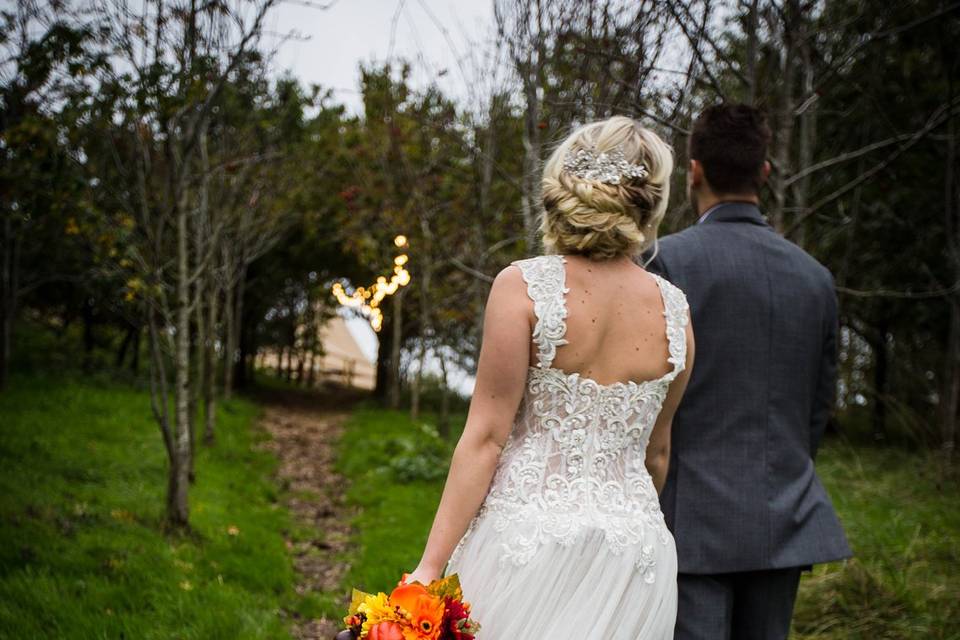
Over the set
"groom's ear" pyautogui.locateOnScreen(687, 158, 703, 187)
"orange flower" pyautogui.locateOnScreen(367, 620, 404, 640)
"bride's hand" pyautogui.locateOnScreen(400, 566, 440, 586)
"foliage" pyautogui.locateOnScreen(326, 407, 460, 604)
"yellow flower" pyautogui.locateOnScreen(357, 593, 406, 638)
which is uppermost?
"groom's ear" pyautogui.locateOnScreen(687, 158, 703, 187)

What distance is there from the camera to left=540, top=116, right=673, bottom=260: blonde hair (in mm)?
2006

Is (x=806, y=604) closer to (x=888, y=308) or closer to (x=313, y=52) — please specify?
(x=313, y=52)

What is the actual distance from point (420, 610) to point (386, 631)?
0.29 feet

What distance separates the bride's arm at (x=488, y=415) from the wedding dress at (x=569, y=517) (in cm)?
6

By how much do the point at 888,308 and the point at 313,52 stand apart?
36.7 ft

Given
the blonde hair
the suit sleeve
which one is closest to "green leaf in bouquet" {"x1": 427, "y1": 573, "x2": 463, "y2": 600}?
the blonde hair

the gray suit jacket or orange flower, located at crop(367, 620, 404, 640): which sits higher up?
the gray suit jacket

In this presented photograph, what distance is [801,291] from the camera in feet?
7.86

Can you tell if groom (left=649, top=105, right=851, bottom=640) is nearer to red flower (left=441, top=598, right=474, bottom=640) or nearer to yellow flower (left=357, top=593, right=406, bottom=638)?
red flower (left=441, top=598, right=474, bottom=640)

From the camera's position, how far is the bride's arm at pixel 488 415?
1934 mm

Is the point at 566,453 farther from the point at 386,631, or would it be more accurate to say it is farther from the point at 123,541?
the point at 123,541

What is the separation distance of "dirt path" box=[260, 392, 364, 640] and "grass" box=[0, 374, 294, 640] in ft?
0.67

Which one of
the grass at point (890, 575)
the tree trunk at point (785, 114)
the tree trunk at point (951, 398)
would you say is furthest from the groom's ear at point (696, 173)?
the tree trunk at point (951, 398)

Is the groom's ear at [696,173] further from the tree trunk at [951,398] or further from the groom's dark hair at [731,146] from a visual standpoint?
the tree trunk at [951,398]
